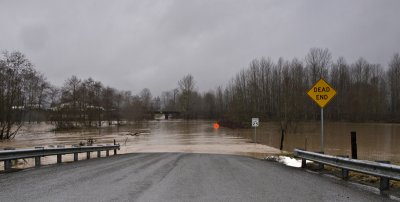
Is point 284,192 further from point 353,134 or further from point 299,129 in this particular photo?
point 299,129

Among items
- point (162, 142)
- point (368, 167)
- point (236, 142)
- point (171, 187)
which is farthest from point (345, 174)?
point (162, 142)

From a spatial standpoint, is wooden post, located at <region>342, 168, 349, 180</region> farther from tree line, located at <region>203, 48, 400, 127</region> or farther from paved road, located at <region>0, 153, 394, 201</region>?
tree line, located at <region>203, 48, 400, 127</region>

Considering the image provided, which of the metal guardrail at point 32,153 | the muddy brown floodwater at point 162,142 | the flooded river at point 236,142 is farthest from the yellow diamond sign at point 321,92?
the metal guardrail at point 32,153

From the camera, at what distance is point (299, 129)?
70.0 metres

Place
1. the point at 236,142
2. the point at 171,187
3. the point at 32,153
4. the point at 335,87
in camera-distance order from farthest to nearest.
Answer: the point at 335,87, the point at 236,142, the point at 32,153, the point at 171,187

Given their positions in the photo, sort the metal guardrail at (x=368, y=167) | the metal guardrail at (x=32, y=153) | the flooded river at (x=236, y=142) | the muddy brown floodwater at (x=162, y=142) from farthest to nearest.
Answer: the flooded river at (x=236, y=142) → the muddy brown floodwater at (x=162, y=142) → the metal guardrail at (x=32, y=153) → the metal guardrail at (x=368, y=167)

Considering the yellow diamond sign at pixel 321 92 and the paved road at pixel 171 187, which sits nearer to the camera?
the paved road at pixel 171 187

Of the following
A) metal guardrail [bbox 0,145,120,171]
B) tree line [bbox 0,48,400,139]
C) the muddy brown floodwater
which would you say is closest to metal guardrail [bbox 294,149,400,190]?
metal guardrail [bbox 0,145,120,171]

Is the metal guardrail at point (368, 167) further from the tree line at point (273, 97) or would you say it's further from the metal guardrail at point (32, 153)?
the tree line at point (273, 97)

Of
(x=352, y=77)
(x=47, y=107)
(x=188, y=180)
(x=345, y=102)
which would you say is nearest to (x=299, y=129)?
(x=345, y=102)

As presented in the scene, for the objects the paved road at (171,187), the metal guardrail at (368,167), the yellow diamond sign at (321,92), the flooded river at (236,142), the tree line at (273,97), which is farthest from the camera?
the tree line at (273,97)

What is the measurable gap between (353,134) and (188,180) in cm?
651

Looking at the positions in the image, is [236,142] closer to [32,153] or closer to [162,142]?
[162,142]

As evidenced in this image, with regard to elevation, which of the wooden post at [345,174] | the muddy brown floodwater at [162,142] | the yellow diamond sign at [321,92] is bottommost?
the muddy brown floodwater at [162,142]
